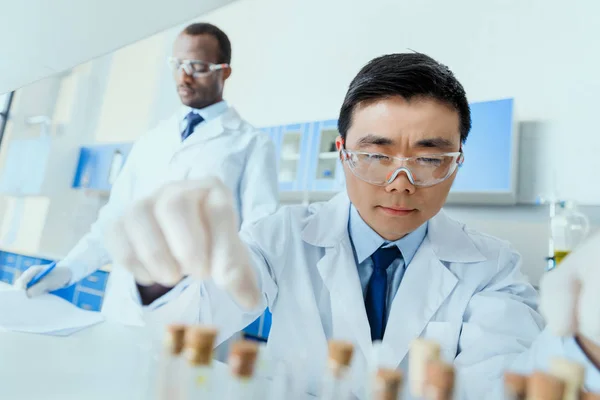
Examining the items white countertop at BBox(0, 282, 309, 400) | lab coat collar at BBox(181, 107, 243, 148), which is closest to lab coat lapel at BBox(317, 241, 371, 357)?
white countertop at BBox(0, 282, 309, 400)

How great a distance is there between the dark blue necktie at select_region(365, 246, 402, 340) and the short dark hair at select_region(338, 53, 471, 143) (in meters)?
0.30

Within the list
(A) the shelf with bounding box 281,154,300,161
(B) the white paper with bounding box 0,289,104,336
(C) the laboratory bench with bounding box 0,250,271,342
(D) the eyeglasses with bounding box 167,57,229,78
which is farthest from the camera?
(C) the laboratory bench with bounding box 0,250,271,342

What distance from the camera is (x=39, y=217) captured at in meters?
3.10

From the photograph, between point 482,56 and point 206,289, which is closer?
point 206,289

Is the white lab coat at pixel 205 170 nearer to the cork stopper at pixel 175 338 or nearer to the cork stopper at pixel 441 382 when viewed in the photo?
the cork stopper at pixel 175 338

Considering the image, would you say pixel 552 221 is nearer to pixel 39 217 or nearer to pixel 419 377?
pixel 419 377

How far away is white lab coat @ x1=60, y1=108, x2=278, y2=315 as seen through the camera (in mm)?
1328

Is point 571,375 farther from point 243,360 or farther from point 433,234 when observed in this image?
point 433,234

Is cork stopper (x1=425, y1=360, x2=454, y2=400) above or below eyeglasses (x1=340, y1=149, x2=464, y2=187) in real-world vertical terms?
below

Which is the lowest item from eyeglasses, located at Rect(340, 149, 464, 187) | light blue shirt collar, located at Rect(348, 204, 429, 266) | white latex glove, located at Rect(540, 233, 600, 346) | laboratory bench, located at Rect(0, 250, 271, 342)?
laboratory bench, located at Rect(0, 250, 271, 342)

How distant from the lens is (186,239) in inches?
17.6

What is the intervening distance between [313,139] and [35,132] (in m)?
2.37

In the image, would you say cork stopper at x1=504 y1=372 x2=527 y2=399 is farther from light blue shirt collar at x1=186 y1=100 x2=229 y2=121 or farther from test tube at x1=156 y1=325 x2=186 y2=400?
light blue shirt collar at x1=186 y1=100 x2=229 y2=121

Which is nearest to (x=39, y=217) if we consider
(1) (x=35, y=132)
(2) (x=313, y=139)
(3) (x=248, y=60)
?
(1) (x=35, y=132)
